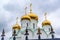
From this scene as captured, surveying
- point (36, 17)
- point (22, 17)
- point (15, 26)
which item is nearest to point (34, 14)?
point (36, 17)

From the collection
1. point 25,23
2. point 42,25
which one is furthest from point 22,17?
point 42,25

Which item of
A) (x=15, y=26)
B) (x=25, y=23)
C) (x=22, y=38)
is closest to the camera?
(x=22, y=38)

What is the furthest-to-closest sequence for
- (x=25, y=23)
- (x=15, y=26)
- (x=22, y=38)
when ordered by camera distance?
(x=15, y=26) < (x=25, y=23) < (x=22, y=38)

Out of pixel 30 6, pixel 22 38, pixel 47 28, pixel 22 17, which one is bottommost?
pixel 22 38

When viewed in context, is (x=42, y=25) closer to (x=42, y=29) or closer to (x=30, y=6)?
(x=42, y=29)

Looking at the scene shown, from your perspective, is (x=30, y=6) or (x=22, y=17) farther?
(x=30, y=6)

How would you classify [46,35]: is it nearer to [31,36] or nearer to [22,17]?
[31,36]

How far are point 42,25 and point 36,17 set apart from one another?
2114 mm

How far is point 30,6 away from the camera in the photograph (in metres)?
34.4

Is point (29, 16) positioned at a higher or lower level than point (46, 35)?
higher

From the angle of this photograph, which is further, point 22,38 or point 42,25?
point 42,25

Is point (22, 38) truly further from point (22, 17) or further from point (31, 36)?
point (22, 17)

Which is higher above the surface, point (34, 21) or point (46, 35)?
point (34, 21)

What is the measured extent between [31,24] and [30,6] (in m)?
5.28
